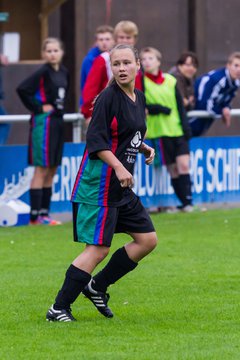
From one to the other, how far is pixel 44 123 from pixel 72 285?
6.08m

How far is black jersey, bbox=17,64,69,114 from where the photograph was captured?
535 inches

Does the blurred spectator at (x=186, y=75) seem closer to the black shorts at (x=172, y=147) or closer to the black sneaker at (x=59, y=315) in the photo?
the black shorts at (x=172, y=147)

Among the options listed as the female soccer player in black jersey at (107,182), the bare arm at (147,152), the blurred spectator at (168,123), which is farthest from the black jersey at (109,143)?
the blurred spectator at (168,123)

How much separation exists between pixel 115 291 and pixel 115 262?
1216 mm

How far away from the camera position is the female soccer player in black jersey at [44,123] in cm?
1362

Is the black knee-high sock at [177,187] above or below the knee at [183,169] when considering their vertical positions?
below

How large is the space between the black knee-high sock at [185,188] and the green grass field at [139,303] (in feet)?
5.80

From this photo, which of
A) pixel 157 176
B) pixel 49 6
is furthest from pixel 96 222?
pixel 49 6

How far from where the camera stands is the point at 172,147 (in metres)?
14.8

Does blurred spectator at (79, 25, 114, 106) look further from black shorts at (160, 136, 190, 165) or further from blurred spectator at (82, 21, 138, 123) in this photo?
black shorts at (160, 136, 190, 165)

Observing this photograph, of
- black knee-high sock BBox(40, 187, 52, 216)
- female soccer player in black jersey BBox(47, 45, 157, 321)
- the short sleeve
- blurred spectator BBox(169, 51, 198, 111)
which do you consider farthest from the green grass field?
blurred spectator BBox(169, 51, 198, 111)

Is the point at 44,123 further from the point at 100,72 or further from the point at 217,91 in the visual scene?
the point at 217,91

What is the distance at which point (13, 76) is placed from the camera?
17.7 metres

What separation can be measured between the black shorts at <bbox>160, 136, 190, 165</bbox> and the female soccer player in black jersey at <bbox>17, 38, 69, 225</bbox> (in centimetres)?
153
